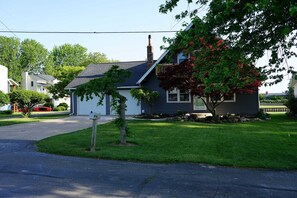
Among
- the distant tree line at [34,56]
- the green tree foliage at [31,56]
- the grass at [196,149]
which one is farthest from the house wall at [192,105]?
the green tree foliage at [31,56]

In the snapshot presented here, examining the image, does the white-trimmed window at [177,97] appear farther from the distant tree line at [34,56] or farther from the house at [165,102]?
the distant tree line at [34,56]

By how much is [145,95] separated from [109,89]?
1209 centimetres

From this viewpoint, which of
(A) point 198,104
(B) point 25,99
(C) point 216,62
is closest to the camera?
(C) point 216,62

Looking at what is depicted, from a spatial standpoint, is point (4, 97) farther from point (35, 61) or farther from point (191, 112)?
point (35, 61)

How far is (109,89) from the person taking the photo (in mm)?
10352

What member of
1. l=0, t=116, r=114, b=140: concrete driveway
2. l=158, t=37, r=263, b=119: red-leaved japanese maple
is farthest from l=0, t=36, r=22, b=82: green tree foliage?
l=158, t=37, r=263, b=119: red-leaved japanese maple

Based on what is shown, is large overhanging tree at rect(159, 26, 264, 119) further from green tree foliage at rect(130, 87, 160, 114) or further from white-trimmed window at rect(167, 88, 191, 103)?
white-trimmed window at rect(167, 88, 191, 103)

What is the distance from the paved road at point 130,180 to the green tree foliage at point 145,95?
13992 mm

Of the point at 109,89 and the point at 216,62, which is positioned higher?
the point at 216,62

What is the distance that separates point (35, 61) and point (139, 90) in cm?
7467

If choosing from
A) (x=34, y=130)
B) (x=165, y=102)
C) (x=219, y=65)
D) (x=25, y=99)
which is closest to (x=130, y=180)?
(x=219, y=65)

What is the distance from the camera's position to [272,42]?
762cm

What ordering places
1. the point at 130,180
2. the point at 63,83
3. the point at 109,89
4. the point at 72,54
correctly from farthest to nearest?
the point at 72,54 < the point at 63,83 < the point at 109,89 < the point at 130,180

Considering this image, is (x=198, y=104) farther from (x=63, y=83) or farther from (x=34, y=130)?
(x=63, y=83)
